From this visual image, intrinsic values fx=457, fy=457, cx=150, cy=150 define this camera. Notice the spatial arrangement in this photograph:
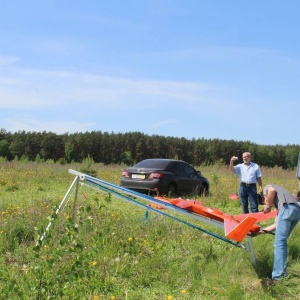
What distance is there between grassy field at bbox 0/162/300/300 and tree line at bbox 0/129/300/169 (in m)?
47.7

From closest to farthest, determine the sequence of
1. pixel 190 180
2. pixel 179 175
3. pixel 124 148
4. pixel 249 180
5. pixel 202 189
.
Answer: pixel 249 180 → pixel 179 175 → pixel 190 180 → pixel 202 189 → pixel 124 148

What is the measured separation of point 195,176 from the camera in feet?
54.5

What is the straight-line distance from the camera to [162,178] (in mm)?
14914

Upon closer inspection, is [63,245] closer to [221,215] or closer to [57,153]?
[221,215]

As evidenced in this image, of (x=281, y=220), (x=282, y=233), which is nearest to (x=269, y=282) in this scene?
(x=282, y=233)

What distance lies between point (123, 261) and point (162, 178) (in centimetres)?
939

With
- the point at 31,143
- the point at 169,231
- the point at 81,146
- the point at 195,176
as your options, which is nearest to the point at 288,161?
the point at 81,146

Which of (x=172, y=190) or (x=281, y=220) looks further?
(x=172, y=190)

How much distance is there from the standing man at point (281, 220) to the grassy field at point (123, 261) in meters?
0.18

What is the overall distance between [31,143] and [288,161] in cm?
3890

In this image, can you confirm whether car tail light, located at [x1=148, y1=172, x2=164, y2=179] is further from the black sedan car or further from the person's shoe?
the person's shoe

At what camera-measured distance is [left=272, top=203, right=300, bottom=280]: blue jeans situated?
5332mm

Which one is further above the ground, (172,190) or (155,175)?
(155,175)

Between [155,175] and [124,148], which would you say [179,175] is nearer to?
[155,175]
